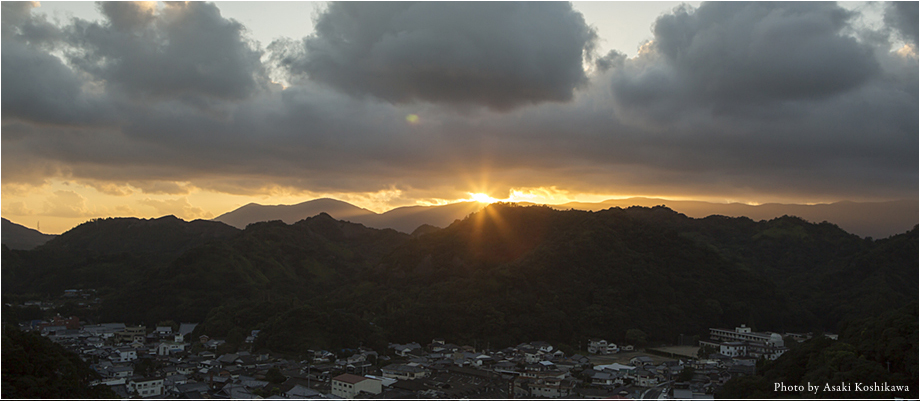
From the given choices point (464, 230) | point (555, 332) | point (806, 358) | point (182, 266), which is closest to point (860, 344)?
point (806, 358)

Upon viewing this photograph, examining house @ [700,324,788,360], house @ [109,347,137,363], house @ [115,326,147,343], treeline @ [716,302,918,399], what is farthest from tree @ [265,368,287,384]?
house @ [700,324,788,360]

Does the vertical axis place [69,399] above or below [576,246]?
below

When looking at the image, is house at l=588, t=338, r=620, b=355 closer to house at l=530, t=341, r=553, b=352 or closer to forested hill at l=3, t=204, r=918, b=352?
forested hill at l=3, t=204, r=918, b=352

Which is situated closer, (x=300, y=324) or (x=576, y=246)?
(x=300, y=324)

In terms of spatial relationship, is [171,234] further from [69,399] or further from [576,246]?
[69,399]

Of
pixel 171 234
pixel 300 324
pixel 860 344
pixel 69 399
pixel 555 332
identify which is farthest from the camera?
pixel 171 234

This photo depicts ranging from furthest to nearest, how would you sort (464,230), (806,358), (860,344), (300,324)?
(464,230), (300,324), (806,358), (860,344)

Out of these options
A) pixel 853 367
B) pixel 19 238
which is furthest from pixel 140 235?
pixel 853 367
